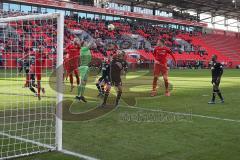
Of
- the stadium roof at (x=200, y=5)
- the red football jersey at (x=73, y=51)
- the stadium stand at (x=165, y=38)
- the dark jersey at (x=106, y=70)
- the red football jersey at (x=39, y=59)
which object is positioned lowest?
the dark jersey at (x=106, y=70)

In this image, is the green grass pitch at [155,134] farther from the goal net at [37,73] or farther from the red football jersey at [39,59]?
the red football jersey at [39,59]

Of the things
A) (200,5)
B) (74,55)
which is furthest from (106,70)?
(200,5)

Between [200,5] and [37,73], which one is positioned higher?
[200,5]

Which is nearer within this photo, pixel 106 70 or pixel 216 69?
pixel 216 69

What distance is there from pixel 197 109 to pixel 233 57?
183 ft

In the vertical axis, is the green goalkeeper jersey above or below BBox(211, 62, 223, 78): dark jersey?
above

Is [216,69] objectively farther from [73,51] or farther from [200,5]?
[200,5]

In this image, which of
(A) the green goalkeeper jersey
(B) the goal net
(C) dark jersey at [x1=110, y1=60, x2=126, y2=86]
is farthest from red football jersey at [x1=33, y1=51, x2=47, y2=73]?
(C) dark jersey at [x1=110, y1=60, x2=126, y2=86]

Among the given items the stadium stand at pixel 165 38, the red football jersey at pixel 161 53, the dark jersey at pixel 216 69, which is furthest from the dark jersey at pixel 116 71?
the stadium stand at pixel 165 38

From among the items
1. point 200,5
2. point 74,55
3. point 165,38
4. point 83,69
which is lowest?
point 83,69

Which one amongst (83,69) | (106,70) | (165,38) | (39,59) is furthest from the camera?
(165,38)

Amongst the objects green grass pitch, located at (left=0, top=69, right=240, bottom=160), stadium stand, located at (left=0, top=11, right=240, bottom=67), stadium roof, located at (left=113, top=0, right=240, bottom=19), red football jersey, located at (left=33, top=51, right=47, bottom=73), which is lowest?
green grass pitch, located at (left=0, top=69, right=240, bottom=160)

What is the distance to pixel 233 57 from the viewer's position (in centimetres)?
6400

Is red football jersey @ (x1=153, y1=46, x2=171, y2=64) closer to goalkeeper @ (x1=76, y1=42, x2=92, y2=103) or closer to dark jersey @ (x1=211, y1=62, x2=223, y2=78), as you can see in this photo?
dark jersey @ (x1=211, y1=62, x2=223, y2=78)
